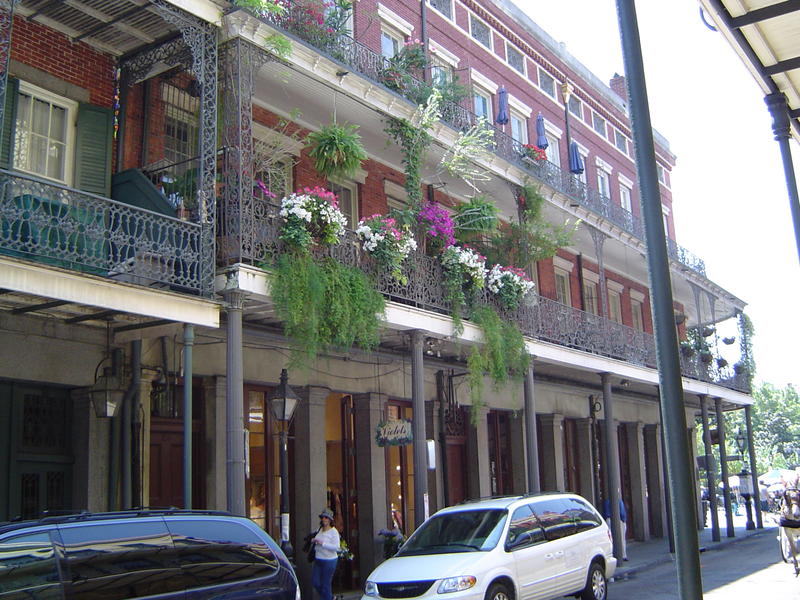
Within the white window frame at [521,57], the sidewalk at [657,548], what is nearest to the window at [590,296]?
the white window frame at [521,57]

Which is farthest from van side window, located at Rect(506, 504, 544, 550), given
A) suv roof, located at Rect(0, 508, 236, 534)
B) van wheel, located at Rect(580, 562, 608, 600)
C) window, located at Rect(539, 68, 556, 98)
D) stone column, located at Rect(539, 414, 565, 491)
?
window, located at Rect(539, 68, 556, 98)

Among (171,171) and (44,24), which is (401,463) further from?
(44,24)

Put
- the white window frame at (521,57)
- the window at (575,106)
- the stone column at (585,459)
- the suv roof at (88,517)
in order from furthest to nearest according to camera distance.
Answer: the window at (575,106) < the stone column at (585,459) < the white window frame at (521,57) < the suv roof at (88,517)

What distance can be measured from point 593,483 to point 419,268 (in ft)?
40.1

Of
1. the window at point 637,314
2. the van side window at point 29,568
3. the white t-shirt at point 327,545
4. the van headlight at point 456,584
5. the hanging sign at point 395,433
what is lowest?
the van headlight at point 456,584

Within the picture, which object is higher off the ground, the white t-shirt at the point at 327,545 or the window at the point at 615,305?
the window at the point at 615,305

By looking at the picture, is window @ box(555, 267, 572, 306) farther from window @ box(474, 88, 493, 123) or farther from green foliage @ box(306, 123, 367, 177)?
green foliage @ box(306, 123, 367, 177)

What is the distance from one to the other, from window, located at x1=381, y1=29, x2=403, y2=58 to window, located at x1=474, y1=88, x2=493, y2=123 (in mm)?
3209

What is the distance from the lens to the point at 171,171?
12570 mm

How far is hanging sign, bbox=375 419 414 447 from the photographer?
1430 cm

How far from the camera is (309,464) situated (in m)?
15.0

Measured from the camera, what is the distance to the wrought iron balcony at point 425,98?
43.4 feet

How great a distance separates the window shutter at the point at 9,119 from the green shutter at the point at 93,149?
0.93 m

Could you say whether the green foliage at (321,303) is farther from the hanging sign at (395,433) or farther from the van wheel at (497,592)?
the van wheel at (497,592)
